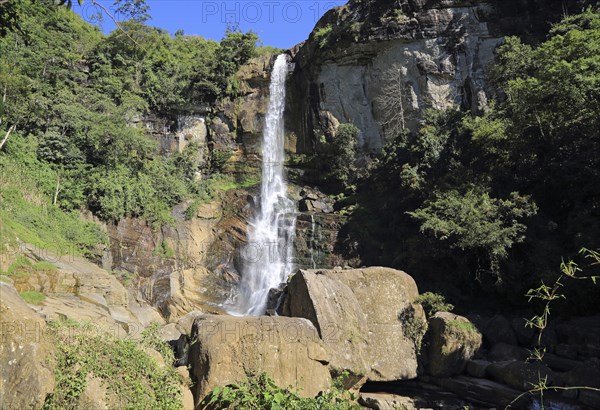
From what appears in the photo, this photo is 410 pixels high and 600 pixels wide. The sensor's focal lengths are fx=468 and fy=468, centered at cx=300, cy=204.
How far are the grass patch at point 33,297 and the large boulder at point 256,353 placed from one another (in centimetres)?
461

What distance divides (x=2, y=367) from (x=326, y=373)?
452 centimetres

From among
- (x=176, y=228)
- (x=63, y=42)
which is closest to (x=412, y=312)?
(x=176, y=228)

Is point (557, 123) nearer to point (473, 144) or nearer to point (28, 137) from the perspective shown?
point (473, 144)

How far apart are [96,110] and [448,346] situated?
2008cm

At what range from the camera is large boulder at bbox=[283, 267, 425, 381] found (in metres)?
9.72

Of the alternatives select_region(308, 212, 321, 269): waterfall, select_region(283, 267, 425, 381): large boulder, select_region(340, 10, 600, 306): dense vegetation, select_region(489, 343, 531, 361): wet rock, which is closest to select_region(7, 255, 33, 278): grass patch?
select_region(283, 267, 425, 381): large boulder

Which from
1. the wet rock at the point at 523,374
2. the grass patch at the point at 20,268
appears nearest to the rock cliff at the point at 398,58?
the wet rock at the point at 523,374

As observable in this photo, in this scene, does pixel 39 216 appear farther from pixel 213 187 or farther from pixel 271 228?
pixel 271 228

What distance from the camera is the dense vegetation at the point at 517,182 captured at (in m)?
14.5

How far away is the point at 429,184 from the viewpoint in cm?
1927

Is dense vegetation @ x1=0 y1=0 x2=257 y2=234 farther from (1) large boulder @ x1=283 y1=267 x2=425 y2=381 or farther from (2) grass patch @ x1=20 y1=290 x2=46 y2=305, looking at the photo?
(1) large boulder @ x1=283 y1=267 x2=425 y2=381

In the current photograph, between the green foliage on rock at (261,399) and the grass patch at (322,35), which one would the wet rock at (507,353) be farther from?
the grass patch at (322,35)

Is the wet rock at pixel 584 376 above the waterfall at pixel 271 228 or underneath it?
underneath

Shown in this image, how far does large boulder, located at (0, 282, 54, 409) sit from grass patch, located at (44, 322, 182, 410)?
0.88 ft
